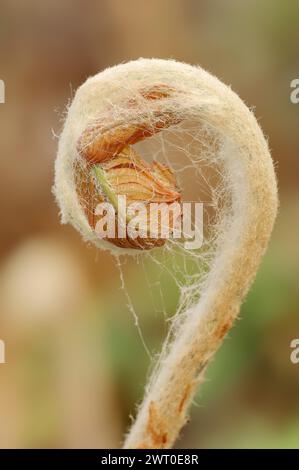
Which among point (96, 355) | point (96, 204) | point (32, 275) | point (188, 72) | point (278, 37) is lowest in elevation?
point (96, 355)

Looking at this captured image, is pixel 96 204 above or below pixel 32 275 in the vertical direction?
above

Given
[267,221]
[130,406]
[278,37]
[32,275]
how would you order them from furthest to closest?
1. [278,37]
2. [130,406]
3. [32,275]
4. [267,221]

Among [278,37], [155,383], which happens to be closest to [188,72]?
[155,383]

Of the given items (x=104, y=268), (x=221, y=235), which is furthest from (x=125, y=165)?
(x=104, y=268)

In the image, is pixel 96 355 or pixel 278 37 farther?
pixel 278 37

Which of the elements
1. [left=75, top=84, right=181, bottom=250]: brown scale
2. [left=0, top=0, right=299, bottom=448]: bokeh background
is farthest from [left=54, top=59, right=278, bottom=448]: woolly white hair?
[left=0, top=0, right=299, bottom=448]: bokeh background

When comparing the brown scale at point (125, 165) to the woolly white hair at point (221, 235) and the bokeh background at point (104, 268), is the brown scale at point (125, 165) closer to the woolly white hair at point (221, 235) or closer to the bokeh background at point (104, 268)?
the woolly white hair at point (221, 235)

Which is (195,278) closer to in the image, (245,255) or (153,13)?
(245,255)
